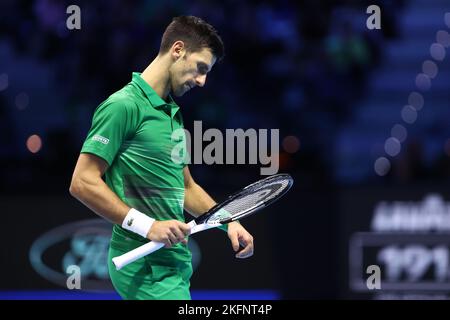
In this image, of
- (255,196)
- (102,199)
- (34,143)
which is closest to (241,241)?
(255,196)

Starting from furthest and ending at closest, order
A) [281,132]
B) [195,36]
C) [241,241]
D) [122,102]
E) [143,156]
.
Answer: [281,132]
[241,241]
[195,36]
[143,156]
[122,102]

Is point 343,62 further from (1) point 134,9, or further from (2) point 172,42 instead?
(2) point 172,42

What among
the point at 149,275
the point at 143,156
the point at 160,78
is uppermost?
the point at 160,78

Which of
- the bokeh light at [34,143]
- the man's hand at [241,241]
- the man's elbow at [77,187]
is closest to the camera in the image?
the man's elbow at [77,187]

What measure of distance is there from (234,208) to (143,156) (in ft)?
1.75

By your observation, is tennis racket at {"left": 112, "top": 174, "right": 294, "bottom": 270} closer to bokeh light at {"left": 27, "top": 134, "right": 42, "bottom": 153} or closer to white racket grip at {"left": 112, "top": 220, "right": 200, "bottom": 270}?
white racket grip at {"left": 112, "top": 220, "right": 200, "bottom": 270}

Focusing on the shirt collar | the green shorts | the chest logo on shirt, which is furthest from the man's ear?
the green shorts

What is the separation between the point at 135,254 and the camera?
385 centimetres

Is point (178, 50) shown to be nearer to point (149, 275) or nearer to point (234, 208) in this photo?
point (234, 208)

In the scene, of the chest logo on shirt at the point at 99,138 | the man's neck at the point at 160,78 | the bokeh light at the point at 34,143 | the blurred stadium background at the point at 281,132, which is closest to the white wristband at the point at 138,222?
the chest logo on shirt at the point at 99,138

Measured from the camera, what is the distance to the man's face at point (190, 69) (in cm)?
399

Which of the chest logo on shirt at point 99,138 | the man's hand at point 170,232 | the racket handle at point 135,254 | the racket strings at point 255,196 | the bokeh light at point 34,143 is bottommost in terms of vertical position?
the racket handle at point 135,254

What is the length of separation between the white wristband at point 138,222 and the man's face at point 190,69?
0.58 metres

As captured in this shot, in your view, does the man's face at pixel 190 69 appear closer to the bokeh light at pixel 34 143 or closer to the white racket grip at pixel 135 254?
the white racket grip at pixel 135 254
